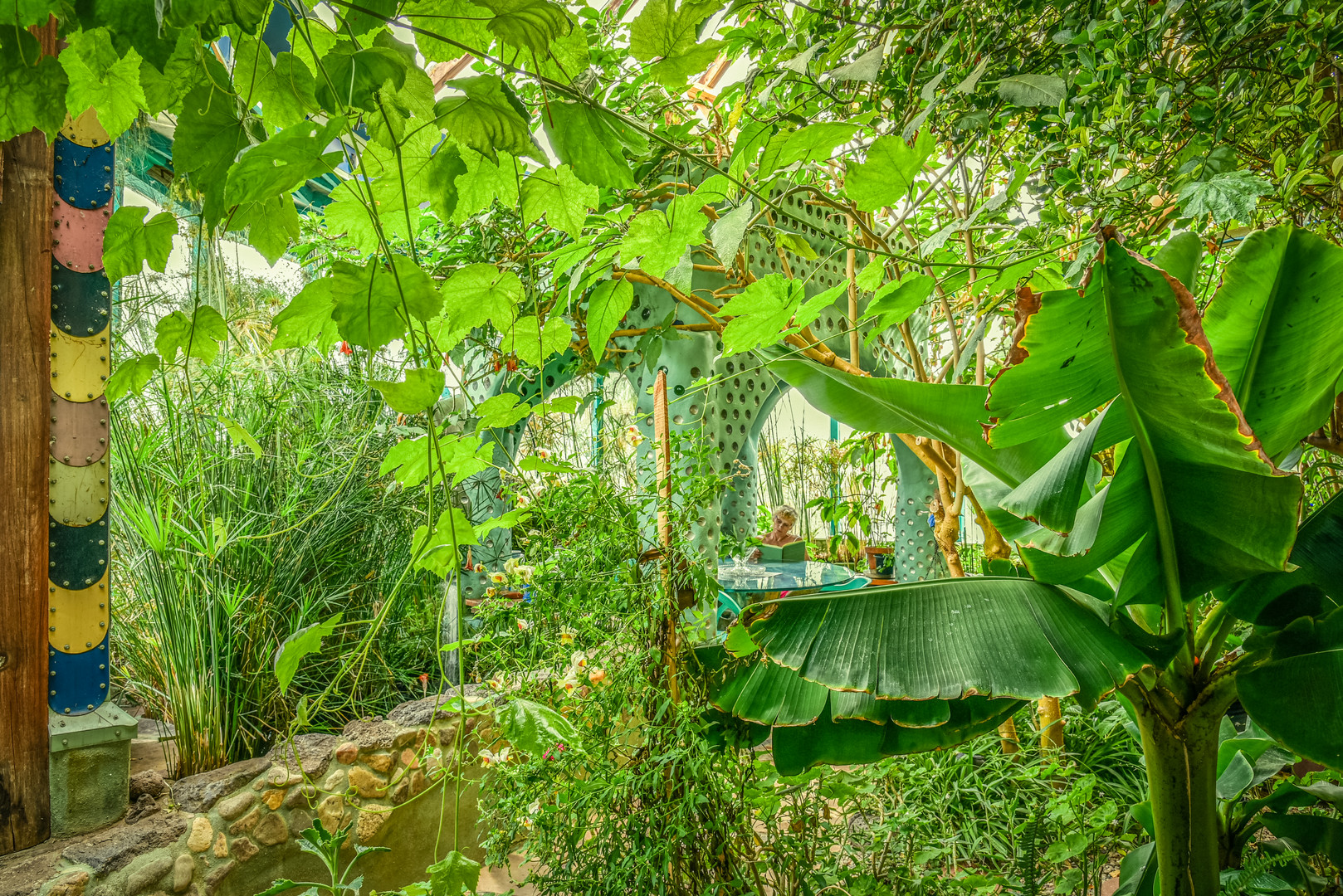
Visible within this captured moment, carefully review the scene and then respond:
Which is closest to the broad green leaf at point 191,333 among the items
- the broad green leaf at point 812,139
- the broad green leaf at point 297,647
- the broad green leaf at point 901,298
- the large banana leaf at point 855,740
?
the broad green leaf at point 297,647

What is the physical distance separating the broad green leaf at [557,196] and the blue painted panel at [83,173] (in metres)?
1.91

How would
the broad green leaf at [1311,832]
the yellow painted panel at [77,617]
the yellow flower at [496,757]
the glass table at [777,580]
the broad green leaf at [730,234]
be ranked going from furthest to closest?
the glass table at [777,580] < the yellow painted panel at [77,617] < the yellow flower at [496,757] < the broad green leaf at [1311,832] < the broad green leaf at [730,234]

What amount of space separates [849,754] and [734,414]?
5.83ft

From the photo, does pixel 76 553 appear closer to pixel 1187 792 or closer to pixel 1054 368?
pixel 1054 368

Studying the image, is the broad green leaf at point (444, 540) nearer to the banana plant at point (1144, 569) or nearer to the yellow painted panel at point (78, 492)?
the banana plant at point (1144, 569)

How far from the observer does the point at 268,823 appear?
77.9 inches

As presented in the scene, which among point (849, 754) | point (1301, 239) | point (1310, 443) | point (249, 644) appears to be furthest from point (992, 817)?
point (249, 644)

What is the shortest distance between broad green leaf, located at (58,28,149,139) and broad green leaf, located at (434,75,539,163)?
0.80ft

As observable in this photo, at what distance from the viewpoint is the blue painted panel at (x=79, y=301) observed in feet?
5.75

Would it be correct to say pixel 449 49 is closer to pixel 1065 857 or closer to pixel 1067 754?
pixel 1065 857

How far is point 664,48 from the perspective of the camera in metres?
0.52

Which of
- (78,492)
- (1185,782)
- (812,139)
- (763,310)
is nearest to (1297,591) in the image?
(1185,782)

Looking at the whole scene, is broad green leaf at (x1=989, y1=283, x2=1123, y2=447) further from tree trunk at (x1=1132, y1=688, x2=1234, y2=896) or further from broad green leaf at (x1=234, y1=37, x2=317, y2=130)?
broad green leaf at (x1=234, y1=37, x2=317, y2=130)

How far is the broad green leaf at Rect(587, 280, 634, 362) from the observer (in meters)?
0.70
